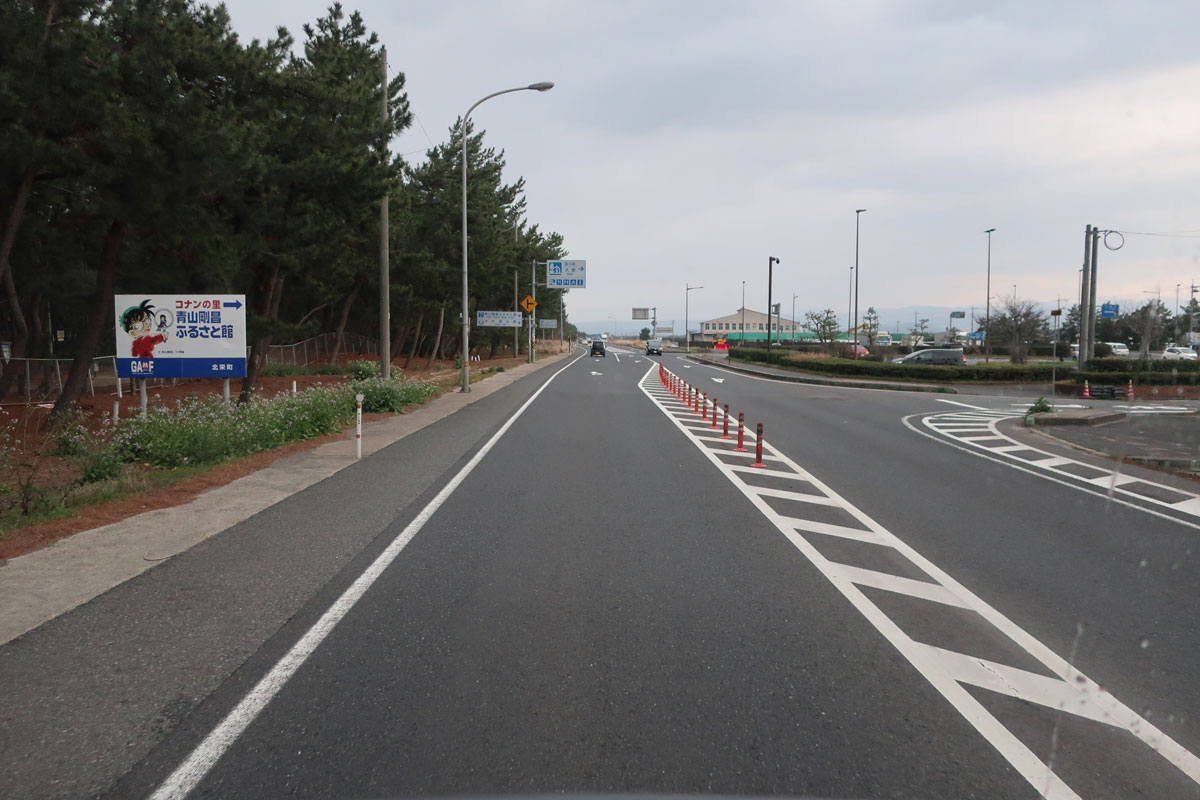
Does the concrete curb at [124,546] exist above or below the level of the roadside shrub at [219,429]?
below

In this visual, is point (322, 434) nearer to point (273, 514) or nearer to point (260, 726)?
point (273, 514)

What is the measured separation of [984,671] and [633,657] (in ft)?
6.54

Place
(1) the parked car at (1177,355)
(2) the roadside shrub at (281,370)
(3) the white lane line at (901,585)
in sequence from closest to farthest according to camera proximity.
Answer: (3) the white lane line at (901,585), (1) the parked car at (1177,355), (2) the roadside shrub at (281,370)

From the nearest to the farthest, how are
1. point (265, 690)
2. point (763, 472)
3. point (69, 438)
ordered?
point (265, 690) → point (763, 472) → point (69, 438)

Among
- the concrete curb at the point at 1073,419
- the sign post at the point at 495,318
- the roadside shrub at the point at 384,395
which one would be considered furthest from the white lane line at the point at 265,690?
the sign post at the point at 495,318

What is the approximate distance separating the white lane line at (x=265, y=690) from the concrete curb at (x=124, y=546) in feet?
6.00

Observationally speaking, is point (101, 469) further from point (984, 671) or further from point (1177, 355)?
point (1177, 355)

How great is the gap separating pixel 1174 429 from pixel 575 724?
64.3 ft

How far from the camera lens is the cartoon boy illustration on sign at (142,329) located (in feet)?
51.9

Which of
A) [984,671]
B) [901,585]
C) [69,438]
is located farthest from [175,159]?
[984,671]

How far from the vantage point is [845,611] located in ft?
18.5

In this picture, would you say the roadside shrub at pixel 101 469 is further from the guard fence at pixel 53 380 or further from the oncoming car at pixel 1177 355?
the oncoming car at pixel 1177 355

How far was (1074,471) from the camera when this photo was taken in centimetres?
1283

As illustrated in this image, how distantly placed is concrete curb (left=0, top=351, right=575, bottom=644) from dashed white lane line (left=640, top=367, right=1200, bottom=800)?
553 centimetres
